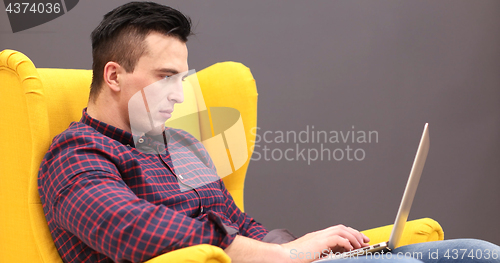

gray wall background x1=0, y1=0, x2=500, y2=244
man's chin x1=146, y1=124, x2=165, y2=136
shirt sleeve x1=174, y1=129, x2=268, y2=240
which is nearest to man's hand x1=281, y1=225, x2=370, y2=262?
shirt sleeve x1=174, y1=129, x2=268, y2=240

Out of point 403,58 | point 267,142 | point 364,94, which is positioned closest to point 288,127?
point 267,142

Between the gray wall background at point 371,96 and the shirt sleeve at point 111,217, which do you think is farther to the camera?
the gray wall background at point 371,96

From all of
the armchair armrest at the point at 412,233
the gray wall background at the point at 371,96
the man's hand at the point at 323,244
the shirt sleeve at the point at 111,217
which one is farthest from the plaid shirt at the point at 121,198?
the gray wall background at the point at 371,96

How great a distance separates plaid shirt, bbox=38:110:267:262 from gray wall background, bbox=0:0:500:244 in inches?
39.2

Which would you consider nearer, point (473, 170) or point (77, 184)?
point (77, 184)

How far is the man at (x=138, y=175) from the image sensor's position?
2.47ft

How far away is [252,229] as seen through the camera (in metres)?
1.24

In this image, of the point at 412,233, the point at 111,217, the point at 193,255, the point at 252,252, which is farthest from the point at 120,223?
the point at 412,233

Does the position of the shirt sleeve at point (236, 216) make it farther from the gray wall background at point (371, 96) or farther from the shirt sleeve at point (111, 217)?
the gray wall background at point (371, 96)

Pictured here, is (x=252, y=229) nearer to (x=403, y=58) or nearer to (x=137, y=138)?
(x=137, y=138)

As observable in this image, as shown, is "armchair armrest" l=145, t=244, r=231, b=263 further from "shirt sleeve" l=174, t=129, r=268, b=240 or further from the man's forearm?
"shirt sleeve" l=174, t=129, r=268, b=240

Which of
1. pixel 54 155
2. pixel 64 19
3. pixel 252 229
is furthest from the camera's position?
pixel 64 19

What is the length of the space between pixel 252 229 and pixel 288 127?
38.0 inches

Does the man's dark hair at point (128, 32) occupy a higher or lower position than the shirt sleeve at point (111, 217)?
higher
